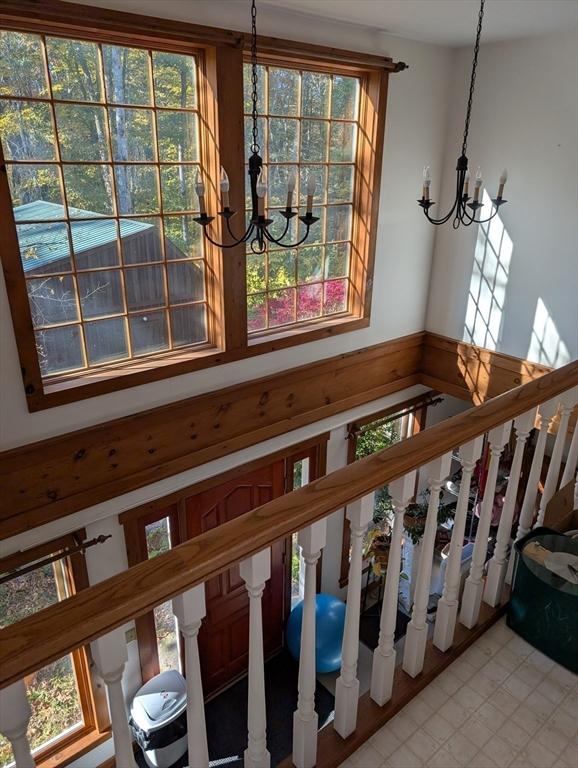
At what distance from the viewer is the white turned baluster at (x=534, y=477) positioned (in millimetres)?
1685

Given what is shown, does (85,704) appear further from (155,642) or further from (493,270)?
(493,270)

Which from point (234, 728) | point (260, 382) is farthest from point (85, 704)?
point (260, 382)

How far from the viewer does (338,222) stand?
4.26m

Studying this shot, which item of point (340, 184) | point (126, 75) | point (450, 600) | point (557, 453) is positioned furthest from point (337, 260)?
point (450, 600)

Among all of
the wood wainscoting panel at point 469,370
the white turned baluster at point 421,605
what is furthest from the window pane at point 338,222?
the white turned baluster at point 421,605

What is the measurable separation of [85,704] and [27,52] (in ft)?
12.5

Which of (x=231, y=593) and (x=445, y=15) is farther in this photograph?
(x=231, y=593)

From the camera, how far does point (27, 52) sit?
261cm

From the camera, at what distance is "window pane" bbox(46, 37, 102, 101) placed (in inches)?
106

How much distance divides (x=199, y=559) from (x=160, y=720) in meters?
3.56

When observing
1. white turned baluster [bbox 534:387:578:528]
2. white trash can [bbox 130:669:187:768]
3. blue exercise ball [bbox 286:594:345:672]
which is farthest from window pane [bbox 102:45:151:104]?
white trash can [bbox 130:669:187:768]

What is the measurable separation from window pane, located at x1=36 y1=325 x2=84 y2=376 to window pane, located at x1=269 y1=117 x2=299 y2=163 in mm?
1688

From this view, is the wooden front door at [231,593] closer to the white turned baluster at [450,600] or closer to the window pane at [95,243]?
the window pane at [95,243]

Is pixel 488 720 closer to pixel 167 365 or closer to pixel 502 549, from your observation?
pixel 502 549
